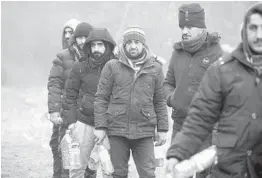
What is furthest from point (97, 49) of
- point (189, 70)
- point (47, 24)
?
point (47, 24)

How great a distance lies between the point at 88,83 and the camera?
5422mm

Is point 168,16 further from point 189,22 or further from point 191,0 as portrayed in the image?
point 189,22

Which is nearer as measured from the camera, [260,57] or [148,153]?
[260,57]

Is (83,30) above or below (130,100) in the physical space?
above

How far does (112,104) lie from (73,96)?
918 millimetres

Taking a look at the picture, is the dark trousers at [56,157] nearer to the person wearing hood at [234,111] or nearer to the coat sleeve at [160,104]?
the coat sleeve at [160,104]

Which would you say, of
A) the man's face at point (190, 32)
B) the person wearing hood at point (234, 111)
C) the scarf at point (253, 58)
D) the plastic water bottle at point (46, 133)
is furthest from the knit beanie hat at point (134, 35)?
the plastic water bottle at point (46, 133)

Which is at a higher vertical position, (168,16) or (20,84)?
(168,16)

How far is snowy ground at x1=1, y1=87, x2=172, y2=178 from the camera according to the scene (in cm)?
731

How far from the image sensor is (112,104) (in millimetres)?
4781

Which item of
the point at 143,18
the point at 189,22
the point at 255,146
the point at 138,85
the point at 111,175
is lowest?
the point at 111,175

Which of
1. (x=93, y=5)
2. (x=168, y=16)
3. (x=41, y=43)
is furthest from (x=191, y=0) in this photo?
(x=41, y=43)

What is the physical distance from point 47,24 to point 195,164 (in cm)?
1236

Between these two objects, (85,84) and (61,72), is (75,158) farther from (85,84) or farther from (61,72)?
(61,72)
